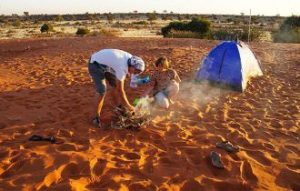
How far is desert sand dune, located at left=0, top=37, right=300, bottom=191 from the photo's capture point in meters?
3.94

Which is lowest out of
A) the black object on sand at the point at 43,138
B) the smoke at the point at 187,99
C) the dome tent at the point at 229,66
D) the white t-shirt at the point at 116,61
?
the black object on sand at the point at 43,138

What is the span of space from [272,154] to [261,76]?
184 inches

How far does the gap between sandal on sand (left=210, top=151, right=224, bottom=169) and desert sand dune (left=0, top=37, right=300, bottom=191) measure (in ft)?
0.20

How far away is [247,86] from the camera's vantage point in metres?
7.97

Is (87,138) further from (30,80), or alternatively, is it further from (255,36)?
(255,36)

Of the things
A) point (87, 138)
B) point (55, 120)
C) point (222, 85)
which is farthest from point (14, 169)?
point (222, 85)

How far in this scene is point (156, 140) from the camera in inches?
195

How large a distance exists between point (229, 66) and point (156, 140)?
3444mm

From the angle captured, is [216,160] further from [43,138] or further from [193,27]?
[193,27]

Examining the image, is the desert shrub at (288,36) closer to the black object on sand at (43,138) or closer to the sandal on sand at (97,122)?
the sandal on sand at (97,122)

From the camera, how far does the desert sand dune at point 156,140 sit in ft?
12.9

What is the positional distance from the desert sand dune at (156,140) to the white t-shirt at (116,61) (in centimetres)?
93

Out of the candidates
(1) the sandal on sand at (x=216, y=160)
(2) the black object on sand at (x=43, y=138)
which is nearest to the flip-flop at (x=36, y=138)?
(2) the black object on sand at (x=43, y=138)

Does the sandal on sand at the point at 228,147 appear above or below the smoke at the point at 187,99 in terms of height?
below
